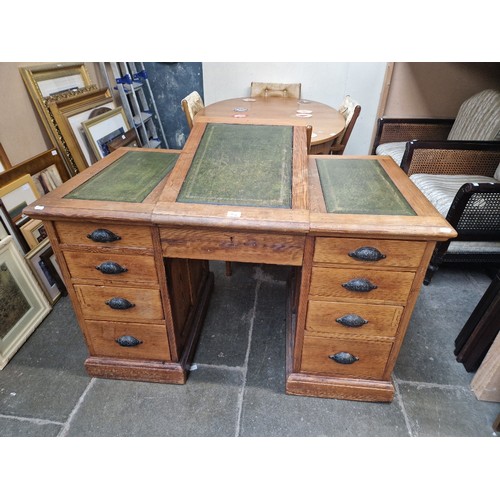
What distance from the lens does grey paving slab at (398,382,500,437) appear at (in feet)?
5.04

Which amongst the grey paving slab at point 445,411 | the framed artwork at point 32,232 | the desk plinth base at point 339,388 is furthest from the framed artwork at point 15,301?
the grey paving slab at point 445,411

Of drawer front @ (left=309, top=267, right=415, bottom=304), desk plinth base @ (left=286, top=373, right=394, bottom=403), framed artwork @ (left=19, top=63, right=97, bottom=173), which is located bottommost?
desk plinth base @ (left=286, top=373, right=394, bottom=403)

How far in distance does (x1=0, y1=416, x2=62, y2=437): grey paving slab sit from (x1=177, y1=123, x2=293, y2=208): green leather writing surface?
4.05 feet

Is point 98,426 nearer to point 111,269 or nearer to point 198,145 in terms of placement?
point 111,269

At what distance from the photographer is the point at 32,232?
205cm

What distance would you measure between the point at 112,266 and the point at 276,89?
11.3ft

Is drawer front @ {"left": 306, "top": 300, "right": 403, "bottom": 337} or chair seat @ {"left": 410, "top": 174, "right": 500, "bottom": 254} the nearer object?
drawer front @ {"left": 306, "top": 300, "right": 403, "bottom": 337}

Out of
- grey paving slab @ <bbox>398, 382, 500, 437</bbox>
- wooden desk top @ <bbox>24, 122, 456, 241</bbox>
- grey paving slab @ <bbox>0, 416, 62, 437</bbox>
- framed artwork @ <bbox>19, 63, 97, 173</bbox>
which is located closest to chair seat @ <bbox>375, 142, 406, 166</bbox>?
wooden desk top @ <bbox>24, 122, 456, 241</bbox>

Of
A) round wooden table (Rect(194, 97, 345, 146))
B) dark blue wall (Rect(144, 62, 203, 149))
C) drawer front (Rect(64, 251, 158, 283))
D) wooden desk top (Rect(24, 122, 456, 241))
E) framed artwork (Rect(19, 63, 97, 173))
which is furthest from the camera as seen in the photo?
dark blue wall (Rect(144, 62, 203, 149))

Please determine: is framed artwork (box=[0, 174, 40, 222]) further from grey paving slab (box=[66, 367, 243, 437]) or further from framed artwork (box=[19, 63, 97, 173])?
grey paving slab (box=[66, 367, 243, 437])

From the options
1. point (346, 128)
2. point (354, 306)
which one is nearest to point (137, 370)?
point (354, 306)

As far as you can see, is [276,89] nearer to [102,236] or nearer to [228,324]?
[228,324]

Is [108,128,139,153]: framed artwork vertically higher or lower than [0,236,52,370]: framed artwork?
higher

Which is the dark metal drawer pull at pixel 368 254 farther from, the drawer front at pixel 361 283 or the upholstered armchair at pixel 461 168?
the upholstered armchair at pixel 461 168
